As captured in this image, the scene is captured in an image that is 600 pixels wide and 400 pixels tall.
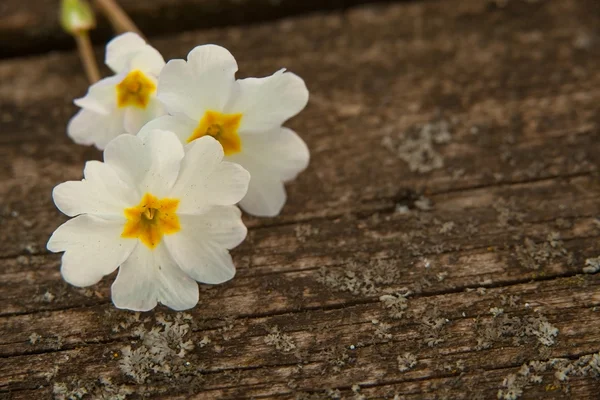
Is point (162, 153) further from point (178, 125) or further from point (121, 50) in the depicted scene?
point (121, 50)

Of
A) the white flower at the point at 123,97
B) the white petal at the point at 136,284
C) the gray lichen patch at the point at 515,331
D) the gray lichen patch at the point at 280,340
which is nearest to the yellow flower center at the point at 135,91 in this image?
the white flower at the point at 123,97

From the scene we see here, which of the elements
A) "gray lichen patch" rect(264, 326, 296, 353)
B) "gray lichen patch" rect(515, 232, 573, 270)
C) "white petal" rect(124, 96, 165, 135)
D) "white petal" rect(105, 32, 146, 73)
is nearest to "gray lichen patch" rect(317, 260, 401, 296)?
"gray lichen patch" rect(264, 326, 296, 353)

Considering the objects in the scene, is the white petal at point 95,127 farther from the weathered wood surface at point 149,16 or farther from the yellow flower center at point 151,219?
the weathered wood surface at point 149,16

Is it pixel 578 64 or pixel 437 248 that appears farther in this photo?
pixel 578 64

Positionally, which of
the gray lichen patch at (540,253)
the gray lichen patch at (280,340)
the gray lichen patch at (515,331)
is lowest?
the gray lichen patch at (280,340)

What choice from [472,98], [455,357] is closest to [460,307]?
[455,357]

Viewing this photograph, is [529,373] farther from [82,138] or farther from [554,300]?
[82,138]
